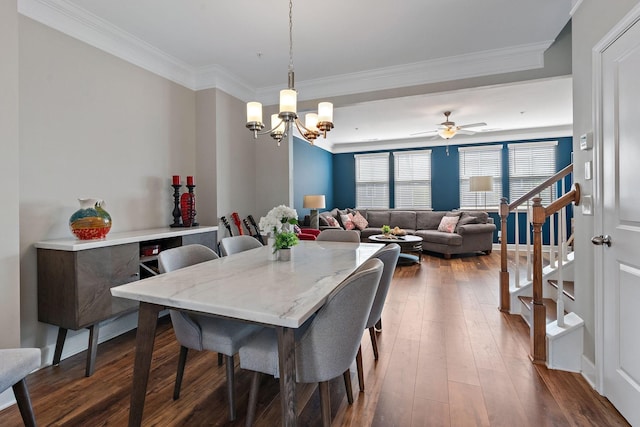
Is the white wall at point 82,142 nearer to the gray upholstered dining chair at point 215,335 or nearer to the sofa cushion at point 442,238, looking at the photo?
the gray upholstered dining chair at point 215,335

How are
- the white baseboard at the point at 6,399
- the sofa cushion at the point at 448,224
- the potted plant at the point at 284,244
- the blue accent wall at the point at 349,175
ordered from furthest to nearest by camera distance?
the blue accent wall at the point at 349,175
the sofa cushion at the point at 448,224
the potted plant at the point at 284,244
the white baseboard at the point at 6,399

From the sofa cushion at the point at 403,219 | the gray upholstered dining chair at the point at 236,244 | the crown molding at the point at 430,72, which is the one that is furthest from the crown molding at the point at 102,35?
the sofa cushion at the point at 403,219

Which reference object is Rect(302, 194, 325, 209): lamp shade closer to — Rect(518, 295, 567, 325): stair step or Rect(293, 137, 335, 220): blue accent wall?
Rect(293, 137, 335, 220): blue accent wall

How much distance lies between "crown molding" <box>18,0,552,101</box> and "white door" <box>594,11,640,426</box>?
166 centimetres

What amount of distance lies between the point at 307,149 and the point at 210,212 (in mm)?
3761

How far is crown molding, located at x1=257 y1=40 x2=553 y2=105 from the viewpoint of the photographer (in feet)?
10.5

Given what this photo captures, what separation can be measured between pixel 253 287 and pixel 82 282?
4.76 feet

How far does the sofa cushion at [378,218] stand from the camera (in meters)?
7.69

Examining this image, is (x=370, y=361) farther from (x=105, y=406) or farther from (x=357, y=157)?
(x=357, y=157)

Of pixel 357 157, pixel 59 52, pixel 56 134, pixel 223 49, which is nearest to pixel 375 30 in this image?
pixel 223 49

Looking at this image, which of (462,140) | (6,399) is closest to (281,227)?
(6,399)

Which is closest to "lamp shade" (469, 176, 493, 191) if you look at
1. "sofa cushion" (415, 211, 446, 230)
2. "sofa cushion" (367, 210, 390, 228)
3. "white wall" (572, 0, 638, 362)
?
"sofa cushion" (415, 211, 446, 230)

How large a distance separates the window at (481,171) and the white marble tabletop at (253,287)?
6.37 meters

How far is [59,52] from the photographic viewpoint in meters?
2.45
